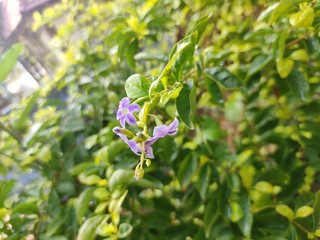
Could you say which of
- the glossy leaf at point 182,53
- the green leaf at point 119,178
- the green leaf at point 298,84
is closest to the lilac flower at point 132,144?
the glossy leaf at point 182,53

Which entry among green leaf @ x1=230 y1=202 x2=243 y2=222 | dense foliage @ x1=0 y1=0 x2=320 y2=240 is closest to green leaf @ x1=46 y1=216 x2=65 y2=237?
dense foliage @ x1=0 y1=0 x2=320 y2=240

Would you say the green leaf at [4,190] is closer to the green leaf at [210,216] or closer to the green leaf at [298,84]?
the green leaf at [210,216]

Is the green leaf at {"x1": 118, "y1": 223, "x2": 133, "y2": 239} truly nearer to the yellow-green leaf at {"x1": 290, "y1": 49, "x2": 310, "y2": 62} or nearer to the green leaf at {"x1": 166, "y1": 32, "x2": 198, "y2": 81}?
the green leaf at {"x1": 166, "y1": 32, "x2": 198, "y2": 81}

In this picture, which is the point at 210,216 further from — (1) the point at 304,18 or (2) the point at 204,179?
(1) the point at 304,18

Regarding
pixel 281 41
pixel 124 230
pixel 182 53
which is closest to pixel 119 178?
pixel 124 230

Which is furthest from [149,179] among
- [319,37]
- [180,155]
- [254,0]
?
[254,0]

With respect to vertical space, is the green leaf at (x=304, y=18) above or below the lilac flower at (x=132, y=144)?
below
